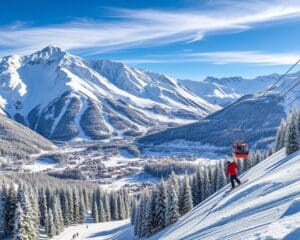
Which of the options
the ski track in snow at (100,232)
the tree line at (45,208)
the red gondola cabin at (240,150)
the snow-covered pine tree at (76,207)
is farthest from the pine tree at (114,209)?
the red gondola cabin at (240,150)

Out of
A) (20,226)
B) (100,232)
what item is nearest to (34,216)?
(20,226)

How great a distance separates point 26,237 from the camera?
78000 millimetres

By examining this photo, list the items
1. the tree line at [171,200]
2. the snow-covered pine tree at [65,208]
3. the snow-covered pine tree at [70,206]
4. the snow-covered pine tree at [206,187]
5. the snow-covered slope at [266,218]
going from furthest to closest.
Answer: the snow-covered pine tree at [70,206] < the snow-covered pine tree at [65,208] < the snow-covered pine tree at [206,187] < the tree line at [171,200] < the snow-covered slope at [266,218]

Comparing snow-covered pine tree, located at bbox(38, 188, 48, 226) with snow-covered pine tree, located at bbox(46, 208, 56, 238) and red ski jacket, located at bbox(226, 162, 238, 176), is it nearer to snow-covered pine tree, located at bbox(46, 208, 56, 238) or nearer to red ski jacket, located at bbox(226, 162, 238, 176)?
snow-covered pine tree, located at bbox(46, 208, 56, 238)

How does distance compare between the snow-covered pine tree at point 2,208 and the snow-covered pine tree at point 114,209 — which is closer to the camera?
the snow-covered pine tree at point 2,208

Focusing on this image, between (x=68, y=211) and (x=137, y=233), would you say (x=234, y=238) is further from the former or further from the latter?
(x=68, y=211)

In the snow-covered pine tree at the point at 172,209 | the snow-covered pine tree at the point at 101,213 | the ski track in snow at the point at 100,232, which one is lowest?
the snow-covered pine tree at the point at 172,209

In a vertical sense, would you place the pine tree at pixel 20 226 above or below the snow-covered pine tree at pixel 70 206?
below

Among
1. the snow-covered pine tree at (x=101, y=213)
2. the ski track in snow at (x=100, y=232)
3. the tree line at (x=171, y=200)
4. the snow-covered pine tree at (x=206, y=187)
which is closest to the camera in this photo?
the tree line at (x=171, y=200)

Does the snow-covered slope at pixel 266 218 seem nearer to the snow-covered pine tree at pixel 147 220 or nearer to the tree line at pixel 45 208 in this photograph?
the snow-covered pine tree at pixel 147 220

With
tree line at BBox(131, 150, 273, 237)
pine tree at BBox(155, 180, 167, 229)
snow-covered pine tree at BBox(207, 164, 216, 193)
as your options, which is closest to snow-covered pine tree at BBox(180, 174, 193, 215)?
tree line at BBox(131, 150, 273, 237)

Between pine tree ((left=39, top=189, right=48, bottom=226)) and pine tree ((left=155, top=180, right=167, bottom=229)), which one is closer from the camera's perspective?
pine tree ((left=155, top=180, right=167, bottom=229))

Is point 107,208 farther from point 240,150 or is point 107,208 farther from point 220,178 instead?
point 240,150

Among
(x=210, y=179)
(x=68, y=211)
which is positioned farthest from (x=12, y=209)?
(x=210, y=179)
